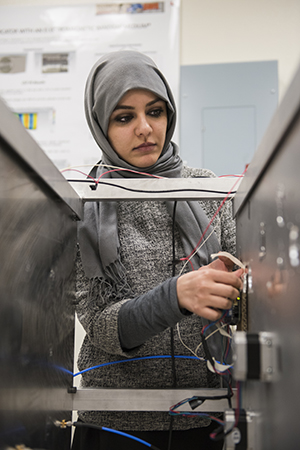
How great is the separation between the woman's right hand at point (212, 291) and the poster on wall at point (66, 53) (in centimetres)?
162

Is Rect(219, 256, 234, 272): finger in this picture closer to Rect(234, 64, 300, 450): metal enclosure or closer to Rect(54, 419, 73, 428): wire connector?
Rect(234, 64, 300, 450): metal enclosure

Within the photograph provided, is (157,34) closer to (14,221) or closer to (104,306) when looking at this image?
(104,306)

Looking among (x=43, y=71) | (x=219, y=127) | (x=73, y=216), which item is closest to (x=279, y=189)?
(x=73, y=216)

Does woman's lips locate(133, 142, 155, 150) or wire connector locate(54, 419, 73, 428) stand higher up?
woman's lips locate(133, 142, 155, 150)


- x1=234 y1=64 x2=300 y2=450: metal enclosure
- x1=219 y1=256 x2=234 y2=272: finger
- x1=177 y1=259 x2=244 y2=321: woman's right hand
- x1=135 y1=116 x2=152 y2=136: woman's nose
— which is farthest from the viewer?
x1=135 y1=116 x2=152 y2=136: woman's nose

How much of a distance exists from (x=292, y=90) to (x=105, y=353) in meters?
0.83

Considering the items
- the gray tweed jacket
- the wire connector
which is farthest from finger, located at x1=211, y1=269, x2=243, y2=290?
the wire connector

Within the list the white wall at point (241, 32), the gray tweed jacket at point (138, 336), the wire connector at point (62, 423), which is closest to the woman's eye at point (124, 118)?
the gray tweed jacket at point (138, 336)

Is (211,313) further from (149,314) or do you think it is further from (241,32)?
(241,32)

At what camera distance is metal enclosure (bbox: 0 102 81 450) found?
479mm

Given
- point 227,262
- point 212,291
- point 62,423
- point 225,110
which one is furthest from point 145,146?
point 225,110

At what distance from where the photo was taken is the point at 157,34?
2.25m

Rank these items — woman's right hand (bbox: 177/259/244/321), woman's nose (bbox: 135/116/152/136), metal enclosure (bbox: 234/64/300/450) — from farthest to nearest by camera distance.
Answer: woman's nose (bbox: 135/116/152/136)
woman's right hand (bbox: 177/259/244/321)
metal enclosure (bbox: 234/64/300/450)

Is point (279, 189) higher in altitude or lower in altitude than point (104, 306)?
higher
